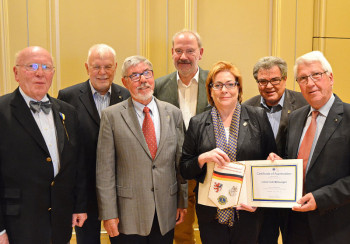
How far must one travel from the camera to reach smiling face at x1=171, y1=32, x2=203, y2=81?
3041 mm

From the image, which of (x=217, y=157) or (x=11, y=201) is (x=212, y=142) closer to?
(x=217, y=157)

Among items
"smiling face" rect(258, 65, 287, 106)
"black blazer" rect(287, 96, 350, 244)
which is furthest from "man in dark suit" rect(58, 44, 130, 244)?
"black blazer" rect(287, 96, 350, 244)

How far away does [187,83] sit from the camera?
3.13 metres

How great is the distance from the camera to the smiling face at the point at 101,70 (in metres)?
2.81

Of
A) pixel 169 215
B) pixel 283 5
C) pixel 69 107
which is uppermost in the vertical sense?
pixel 283 5

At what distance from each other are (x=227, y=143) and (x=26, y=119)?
1272mm

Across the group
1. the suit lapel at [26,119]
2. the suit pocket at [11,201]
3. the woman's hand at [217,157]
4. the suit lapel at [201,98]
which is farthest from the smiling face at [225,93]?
the suit pocket at [11,201]

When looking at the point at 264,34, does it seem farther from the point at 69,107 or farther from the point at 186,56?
the point at 69,107

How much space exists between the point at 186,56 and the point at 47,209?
5.67 ft

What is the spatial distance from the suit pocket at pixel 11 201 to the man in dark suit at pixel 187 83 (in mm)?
1479

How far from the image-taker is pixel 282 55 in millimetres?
3904

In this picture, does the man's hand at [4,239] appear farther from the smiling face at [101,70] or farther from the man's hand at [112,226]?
the smiling face at [101,70]

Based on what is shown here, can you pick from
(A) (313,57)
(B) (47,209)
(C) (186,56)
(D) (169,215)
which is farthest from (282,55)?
(B) (47,209)

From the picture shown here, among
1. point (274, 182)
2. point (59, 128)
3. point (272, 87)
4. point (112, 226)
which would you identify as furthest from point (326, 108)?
point (59, 128)
